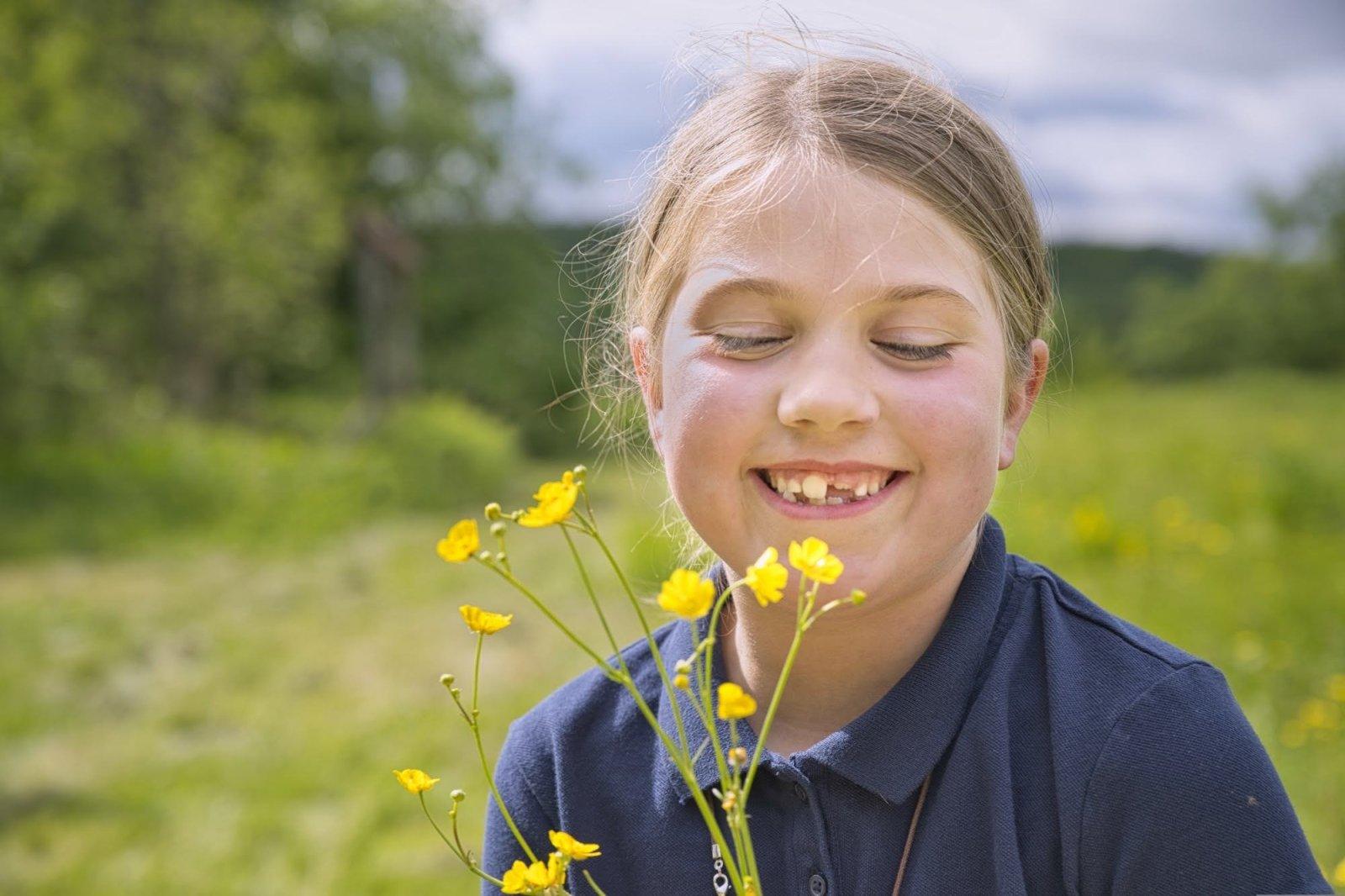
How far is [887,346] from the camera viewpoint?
1.14 metres

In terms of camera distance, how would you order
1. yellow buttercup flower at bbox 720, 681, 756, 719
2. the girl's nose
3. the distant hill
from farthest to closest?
the distant hill → the girl's nose → yellow buttercup flower at bbox 720, 681, 756, 719

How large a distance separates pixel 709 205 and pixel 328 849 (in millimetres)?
2839

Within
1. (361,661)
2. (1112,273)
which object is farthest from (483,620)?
(1112,273)

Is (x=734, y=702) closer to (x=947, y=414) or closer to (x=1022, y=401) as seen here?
(x=947, y=414)

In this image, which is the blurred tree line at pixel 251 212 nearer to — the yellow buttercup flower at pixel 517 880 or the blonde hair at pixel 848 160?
the blonde hair at pixel 848 160

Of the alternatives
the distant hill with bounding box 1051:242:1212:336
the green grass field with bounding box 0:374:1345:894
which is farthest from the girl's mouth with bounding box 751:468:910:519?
the distant hill with bounding box 1051:242:1212:336

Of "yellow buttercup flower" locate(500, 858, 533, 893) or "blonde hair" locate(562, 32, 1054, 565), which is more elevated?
"blonde hair" locate(562, 32, 1054, 565)

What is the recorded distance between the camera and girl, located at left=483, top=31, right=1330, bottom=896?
110 cm

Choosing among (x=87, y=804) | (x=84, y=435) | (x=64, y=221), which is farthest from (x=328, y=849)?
(x=64, y=221)

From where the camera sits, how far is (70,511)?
23.6ft

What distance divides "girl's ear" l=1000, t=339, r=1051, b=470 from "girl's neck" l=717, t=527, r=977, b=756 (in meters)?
0.11

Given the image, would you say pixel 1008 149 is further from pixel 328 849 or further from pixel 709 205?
pixel 328 849

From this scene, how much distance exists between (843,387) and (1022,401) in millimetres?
371

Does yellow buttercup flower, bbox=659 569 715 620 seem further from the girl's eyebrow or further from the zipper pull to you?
the zipper pull
